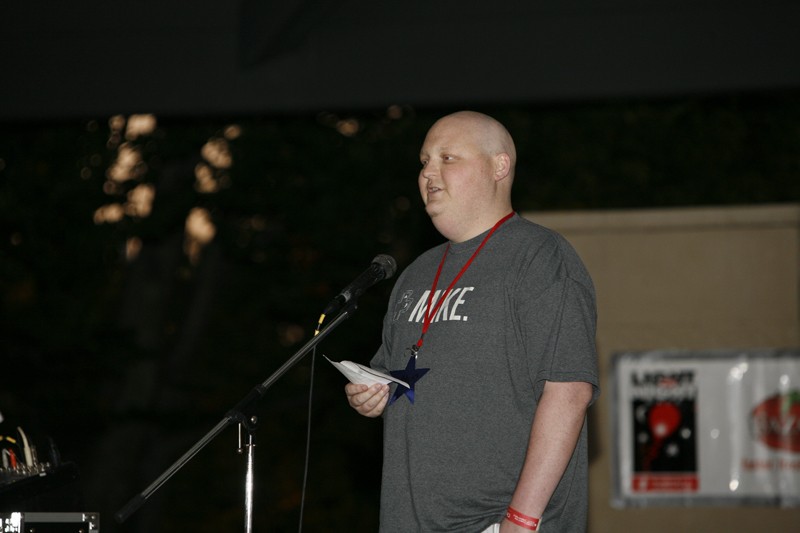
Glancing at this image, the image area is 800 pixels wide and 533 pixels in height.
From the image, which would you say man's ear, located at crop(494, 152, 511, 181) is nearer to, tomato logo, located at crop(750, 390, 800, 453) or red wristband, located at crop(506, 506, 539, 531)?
red wristband, located at crop(506, 506, 539, 531)

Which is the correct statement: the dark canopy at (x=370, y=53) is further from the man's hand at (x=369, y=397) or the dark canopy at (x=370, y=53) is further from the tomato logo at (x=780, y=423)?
the man's hand at (x=369, y=397)

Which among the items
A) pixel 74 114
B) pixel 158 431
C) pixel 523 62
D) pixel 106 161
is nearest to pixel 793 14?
pixel 523 62

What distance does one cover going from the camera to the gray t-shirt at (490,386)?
2.48 metres

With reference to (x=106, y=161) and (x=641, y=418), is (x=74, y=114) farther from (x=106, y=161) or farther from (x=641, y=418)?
(x=106, y=161)

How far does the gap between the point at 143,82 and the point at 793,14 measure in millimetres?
3042

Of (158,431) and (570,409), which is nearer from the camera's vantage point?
Result: (570,409)

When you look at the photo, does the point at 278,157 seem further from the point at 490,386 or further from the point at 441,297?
the point at 490,386

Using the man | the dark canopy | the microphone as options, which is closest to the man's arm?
the man

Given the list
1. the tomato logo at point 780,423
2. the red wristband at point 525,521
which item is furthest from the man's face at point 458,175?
the tomato logo at point 780,423

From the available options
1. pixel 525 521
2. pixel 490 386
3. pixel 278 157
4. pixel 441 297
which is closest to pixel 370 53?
pixel 441 297

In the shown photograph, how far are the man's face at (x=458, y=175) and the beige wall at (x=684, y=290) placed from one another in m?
3.59

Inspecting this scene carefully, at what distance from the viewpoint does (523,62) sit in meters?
4.92

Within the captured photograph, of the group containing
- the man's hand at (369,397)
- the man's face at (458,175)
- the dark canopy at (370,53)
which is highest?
the dark canopy at (370,53)

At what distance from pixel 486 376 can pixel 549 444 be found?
0.24 m
